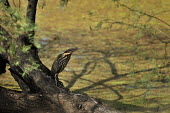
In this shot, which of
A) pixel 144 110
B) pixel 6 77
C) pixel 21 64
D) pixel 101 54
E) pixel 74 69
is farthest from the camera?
pixel 101 54

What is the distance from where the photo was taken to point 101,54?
31.2ft

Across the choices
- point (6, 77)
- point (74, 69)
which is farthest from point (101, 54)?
point (6, 77)

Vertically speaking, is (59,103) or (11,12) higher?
(11,12)

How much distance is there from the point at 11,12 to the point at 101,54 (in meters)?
6.28

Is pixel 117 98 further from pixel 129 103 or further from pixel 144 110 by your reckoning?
pixel 144 110

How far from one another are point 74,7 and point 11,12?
34.8 ft

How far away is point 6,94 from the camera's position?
468 centimetres

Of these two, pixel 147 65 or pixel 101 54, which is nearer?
pixel 147 65

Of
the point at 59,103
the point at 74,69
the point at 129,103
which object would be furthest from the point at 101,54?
the point at 59,103

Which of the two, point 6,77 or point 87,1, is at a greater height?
point 87,1

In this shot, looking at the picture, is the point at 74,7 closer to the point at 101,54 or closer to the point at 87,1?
the point at 87,1

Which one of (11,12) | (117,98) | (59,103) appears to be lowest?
(117,98)

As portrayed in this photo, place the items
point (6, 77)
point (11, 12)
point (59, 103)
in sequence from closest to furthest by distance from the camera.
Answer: point (11, 12), point (59, 103), point (6, 77)

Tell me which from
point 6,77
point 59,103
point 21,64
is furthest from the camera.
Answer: point 6,77
